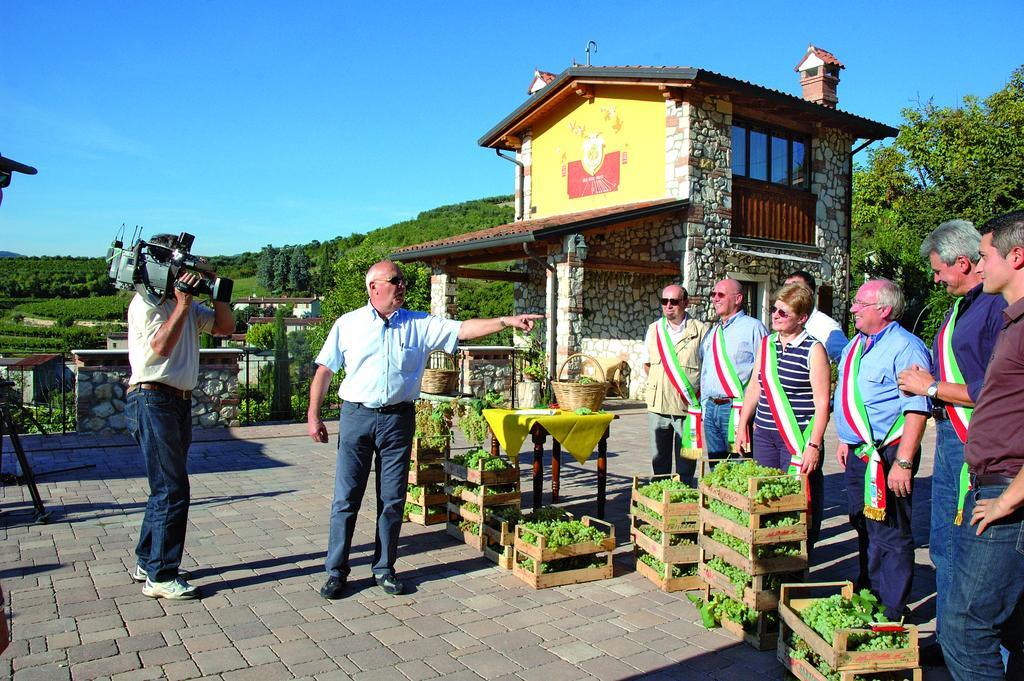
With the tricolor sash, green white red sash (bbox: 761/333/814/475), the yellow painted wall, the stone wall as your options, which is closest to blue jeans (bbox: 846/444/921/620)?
green white red sash (bbox: 761/333/814/475)

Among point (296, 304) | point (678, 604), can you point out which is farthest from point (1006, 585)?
point (296, 304)

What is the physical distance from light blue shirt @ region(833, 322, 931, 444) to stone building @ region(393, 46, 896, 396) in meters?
9.37

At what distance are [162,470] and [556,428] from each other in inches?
108

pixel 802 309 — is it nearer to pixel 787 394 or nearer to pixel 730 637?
pixel 787 394

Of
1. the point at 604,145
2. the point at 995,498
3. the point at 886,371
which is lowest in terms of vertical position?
the point at 995,498

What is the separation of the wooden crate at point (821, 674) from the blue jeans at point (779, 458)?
1552 millimetres

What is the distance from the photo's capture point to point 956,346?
3395 millimetres

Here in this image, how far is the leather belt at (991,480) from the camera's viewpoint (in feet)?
8.27

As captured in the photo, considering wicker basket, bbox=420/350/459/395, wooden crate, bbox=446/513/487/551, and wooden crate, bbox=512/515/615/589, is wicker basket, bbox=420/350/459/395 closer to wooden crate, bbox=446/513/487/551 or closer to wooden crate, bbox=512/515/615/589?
wooden crate, bbox=446/513/487/551

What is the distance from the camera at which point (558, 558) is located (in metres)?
4.79

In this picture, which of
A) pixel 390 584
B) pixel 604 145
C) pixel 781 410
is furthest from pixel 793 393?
pixel 604 145

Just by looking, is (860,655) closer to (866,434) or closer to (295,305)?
(866,434)

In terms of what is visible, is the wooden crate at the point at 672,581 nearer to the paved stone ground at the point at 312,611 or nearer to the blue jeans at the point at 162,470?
the paved stone ground at the point at 312,611

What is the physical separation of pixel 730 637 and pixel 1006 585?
1.72m
